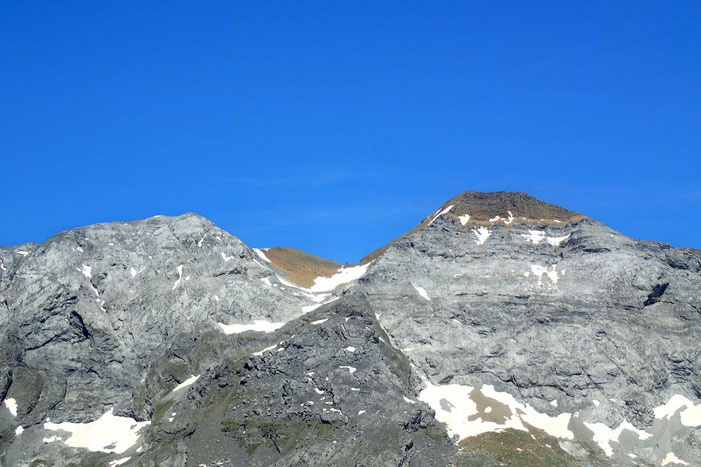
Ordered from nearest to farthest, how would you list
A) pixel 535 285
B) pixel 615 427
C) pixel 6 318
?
pixel 615 427
pixel 6 318
pixel 535 285

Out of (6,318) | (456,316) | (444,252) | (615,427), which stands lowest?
(615,427)

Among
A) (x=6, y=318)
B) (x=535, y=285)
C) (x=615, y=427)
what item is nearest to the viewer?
(x=615, y=427)

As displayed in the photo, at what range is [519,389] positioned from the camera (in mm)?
163125

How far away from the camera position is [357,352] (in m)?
152

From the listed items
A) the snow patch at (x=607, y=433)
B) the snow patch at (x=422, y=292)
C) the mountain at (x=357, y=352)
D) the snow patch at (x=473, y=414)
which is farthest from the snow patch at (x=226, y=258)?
the snow patch at (x=607, y=433)

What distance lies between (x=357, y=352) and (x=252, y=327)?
83.6 feet

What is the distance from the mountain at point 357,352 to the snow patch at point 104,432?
43cm

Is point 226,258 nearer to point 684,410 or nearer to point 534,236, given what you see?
point 534,236

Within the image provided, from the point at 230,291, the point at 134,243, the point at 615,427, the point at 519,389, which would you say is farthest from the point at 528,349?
the point at 134,243

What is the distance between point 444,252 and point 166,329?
5956cm

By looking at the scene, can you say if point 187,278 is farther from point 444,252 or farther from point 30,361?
point 444,252

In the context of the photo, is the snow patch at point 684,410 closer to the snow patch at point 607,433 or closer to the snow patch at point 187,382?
the snow patch at point 607,433

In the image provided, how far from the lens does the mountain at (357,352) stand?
140625mm

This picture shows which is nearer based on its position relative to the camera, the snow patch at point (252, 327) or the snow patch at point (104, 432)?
the snow patch at point (104, 432)
